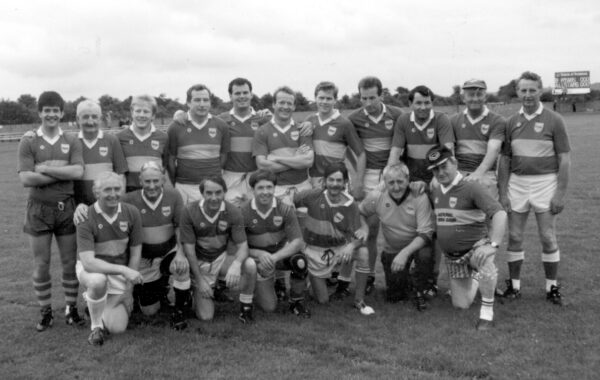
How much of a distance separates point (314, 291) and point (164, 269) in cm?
158

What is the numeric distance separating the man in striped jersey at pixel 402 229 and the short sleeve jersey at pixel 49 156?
295cm

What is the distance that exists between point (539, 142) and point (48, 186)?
4.75 m

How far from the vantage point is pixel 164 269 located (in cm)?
535

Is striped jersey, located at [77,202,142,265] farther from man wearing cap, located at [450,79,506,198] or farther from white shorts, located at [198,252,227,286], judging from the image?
man wearing cap, located at [450,79,506,198]

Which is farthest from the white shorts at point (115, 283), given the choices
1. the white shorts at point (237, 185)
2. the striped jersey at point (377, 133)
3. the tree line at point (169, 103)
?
the tree line at point (169, 103)

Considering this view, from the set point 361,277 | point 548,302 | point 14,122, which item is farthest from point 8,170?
point 14,122

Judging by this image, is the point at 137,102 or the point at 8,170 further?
the point at 8,170

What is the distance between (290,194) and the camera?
6004mm

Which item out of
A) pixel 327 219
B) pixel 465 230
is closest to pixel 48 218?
pixel 327 219

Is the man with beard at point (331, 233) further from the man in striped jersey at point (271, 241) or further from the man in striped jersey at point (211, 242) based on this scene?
the man in striped jersey at point (211, 242)

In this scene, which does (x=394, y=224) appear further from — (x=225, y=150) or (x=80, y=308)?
(x=80, y=308)

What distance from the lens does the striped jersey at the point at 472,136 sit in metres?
5.70

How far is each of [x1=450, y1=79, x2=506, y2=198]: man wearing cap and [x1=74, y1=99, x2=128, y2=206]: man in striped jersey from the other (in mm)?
3549

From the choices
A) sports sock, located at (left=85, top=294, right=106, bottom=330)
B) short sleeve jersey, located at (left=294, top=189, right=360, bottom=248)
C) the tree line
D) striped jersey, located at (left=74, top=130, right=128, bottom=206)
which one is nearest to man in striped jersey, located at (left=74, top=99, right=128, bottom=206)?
striped jersey, located at (left=74, top=130, right=128, bottom=206)
